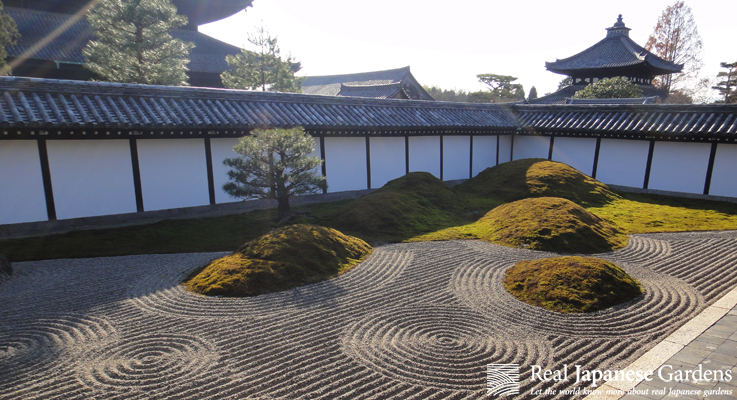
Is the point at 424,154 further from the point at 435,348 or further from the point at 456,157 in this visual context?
the point at 435,348

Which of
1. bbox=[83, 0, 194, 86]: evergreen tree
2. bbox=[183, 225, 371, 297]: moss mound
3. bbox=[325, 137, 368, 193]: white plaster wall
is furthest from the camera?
bbox=[83, 0, 194, 86]: evergreen tree

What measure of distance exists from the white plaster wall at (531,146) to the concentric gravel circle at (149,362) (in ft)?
62.4

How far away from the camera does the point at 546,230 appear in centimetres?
971

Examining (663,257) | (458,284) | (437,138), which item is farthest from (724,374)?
(437,138)

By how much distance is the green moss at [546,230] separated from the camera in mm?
9312

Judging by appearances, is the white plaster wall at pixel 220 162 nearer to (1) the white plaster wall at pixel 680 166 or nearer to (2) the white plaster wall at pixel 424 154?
(2) the white plaster wall at pixel 424 154

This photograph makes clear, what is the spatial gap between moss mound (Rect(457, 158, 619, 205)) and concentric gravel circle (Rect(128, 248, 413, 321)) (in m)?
7.90

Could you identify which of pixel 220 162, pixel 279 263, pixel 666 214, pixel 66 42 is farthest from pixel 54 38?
pixel 666 214

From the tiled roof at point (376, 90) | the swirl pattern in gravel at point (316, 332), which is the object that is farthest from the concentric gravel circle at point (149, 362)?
the tiled roof at point (376, 90)

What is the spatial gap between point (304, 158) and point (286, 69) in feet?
58.6

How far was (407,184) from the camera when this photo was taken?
549 inches

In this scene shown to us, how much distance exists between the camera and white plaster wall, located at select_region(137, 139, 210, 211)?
1198cm

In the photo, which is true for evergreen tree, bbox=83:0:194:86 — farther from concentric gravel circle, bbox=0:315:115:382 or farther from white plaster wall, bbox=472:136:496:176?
concentric gravel circle, bbox=0:315:115:382

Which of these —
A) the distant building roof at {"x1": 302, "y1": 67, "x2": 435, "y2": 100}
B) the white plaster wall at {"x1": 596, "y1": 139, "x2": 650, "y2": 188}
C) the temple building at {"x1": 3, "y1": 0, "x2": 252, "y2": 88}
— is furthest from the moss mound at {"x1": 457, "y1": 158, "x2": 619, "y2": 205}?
the temple building at {"x1": 3, "y1": 0, "x2": 252, "y2": 88}
